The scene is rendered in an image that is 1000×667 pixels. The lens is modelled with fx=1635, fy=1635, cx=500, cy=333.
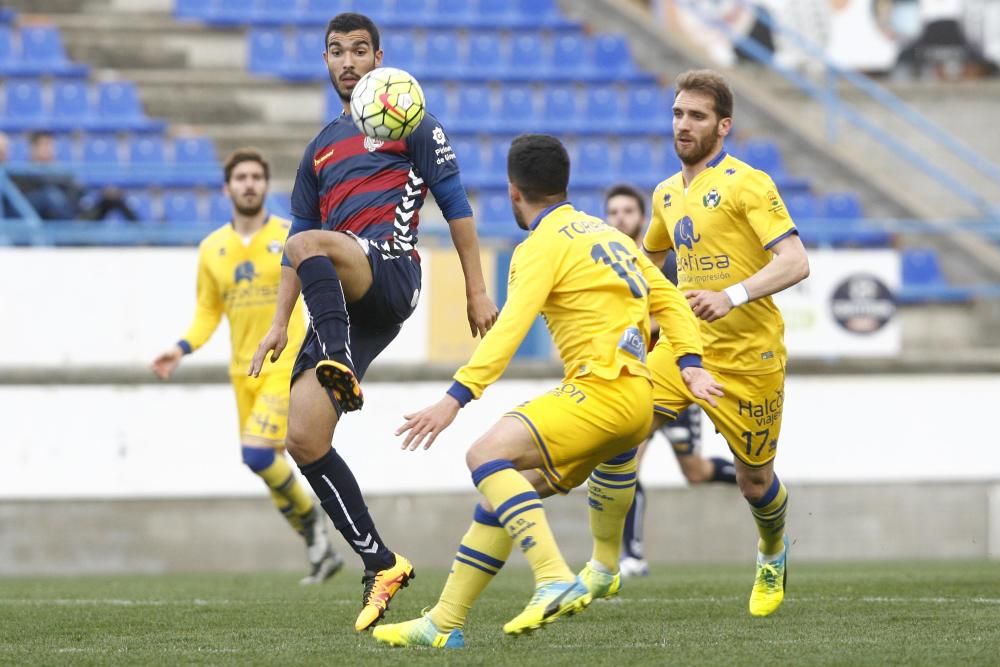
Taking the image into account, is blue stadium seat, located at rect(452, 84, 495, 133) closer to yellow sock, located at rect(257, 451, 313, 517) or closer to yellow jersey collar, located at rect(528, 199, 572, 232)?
yellow sock, located at rect(257, 451, 313, 517)

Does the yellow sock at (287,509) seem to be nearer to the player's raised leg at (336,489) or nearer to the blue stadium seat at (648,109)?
the player's raised leg at (336,489)

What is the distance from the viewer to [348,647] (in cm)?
578

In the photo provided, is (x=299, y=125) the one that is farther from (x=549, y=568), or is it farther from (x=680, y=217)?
(x=549, y=568)

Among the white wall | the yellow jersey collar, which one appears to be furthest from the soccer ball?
the white wall

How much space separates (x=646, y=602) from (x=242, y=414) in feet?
10.9

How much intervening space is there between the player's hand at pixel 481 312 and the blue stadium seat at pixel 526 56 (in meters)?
12.4

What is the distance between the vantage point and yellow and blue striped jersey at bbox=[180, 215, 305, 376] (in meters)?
9.96

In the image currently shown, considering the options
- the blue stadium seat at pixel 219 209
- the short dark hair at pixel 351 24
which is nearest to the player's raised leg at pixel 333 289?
the short dark hair at pixel 351 24

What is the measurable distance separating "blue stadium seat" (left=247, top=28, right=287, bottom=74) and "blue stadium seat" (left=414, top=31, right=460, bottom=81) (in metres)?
1.61

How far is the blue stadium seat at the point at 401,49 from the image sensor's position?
59.5 ft

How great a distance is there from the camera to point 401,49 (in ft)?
60.3

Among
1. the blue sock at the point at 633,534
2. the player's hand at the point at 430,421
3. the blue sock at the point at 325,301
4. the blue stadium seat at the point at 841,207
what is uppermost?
the blue sock at the point at 325,301

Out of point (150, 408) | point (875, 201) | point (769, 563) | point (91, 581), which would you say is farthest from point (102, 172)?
point (769, 563)

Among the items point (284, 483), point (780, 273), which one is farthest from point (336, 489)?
point (284, 483)
